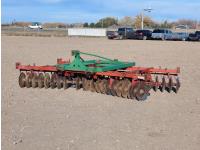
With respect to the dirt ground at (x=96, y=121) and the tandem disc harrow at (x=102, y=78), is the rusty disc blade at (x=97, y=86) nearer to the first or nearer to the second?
the tandem disc harrow at (x=102, y=78)

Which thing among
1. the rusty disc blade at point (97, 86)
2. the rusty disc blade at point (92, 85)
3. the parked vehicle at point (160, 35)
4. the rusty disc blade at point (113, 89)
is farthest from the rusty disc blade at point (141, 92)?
the parked vehicle at point (160, 35)

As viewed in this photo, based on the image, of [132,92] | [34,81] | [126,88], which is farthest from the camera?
[34,81]

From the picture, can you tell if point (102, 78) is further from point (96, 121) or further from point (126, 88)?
point (96, 121)

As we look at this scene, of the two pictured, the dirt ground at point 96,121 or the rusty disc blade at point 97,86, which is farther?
the rusty disc blade at point 97,86

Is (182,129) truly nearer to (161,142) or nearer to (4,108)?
(161,142)

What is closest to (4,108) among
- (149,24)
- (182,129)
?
(182,129)

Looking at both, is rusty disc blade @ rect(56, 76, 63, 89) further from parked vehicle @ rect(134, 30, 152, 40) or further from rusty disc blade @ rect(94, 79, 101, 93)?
parked vehicle @ rect(134, 30, 152, 40)

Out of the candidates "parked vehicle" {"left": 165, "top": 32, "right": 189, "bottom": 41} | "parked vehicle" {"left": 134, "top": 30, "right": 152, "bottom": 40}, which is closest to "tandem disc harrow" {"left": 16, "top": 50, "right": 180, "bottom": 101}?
"parked vehicle" {"left": 165, "top": 32, "right": 189, "bottom": 41}

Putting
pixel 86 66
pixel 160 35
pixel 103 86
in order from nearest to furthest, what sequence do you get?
pixel 103 86
pixel 86 66
pixel 160 35

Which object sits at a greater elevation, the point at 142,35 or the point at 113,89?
the point at 142,35

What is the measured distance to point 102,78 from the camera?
12078 millimetres

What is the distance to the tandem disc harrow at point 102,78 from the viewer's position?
11211 millimetres

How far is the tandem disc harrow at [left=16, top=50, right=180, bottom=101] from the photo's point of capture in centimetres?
1121

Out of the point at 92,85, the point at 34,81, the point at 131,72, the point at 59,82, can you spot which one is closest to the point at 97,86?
the point at 92,85
